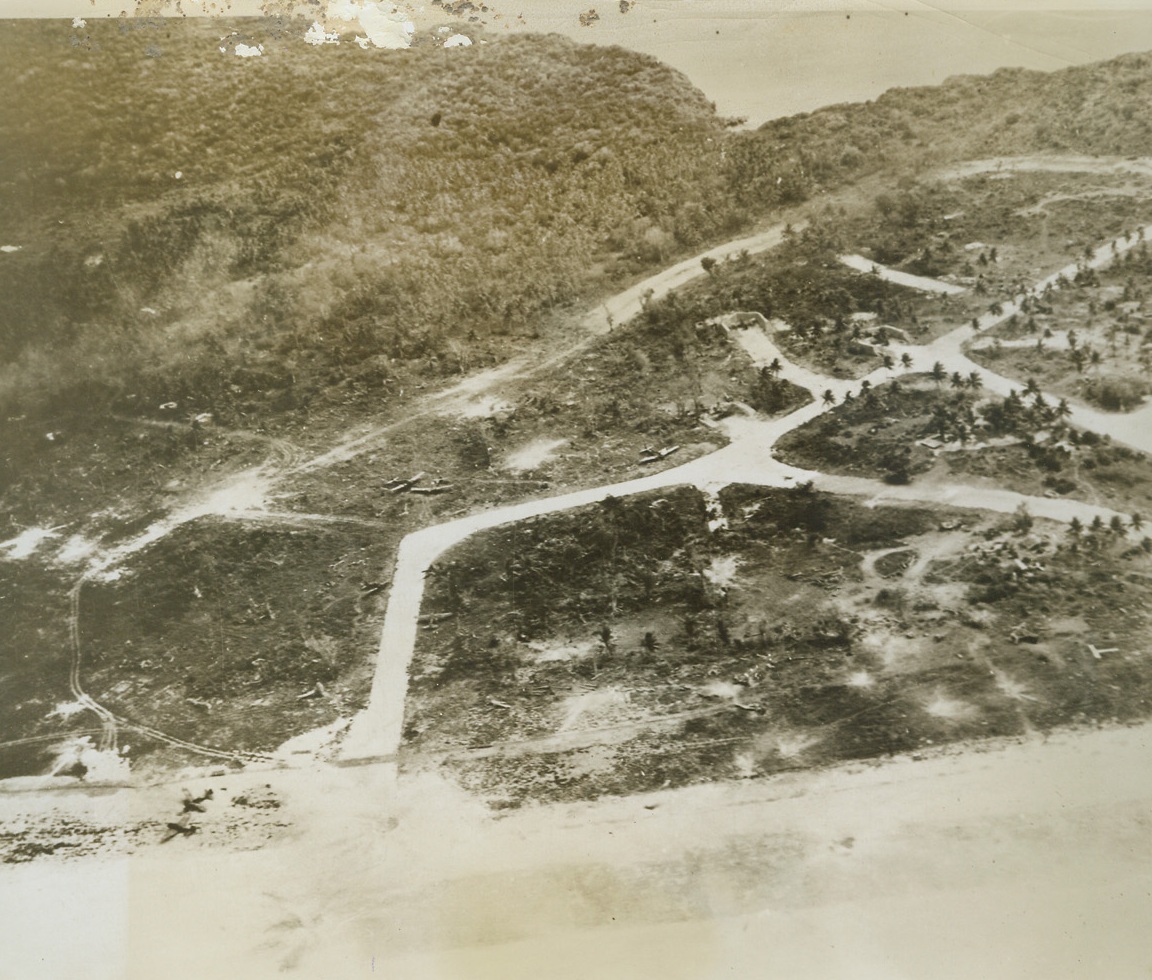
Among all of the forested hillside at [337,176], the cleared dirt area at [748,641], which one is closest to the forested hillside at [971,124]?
the forested hillside at [337,176]

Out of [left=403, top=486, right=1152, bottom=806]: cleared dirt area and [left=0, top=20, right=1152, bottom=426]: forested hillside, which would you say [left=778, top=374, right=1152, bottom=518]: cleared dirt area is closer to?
[left=403, top=486, right=1152, bottom=806]: cleared dirt area

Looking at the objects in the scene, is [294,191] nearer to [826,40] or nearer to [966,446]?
[826,40]

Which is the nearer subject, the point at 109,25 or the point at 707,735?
the point at 707,735

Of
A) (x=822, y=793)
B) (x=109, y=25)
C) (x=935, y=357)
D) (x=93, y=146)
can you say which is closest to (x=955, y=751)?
(x=822, y=793)

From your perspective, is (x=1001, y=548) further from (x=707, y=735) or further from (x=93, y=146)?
(x=93, y=146)

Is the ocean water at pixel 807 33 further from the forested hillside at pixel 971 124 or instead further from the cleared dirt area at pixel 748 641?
the cleared dirt area at pixel 748 641

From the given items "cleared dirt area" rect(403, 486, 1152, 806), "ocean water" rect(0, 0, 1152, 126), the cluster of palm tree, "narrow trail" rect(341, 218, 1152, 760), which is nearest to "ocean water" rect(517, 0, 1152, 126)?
"ocean water" rect(0, 0, 1152, 126)

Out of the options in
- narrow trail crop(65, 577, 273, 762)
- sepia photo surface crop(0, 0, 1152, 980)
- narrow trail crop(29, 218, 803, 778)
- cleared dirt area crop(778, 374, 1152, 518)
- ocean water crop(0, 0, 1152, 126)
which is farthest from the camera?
ocean water crop(0, 0, 1152, 126)

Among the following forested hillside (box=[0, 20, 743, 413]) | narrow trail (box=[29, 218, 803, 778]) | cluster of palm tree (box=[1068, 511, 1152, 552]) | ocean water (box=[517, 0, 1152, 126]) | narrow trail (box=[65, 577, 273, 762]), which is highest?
ocean water (box=[517, 0, 1152, 126])

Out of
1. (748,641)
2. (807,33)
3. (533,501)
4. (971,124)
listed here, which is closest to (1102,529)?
(748,641)
